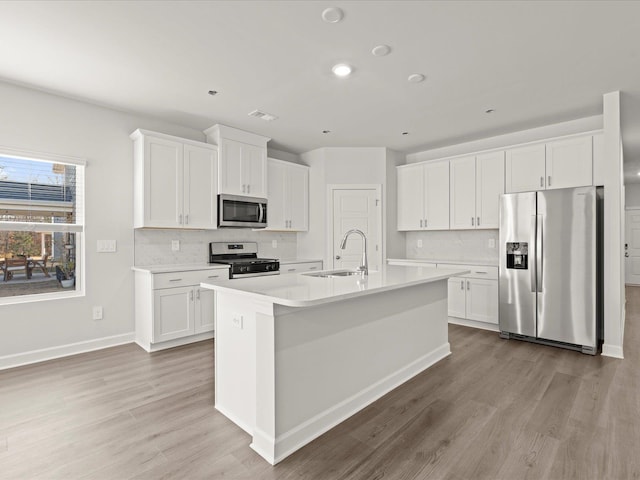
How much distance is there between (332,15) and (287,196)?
3.22 metres

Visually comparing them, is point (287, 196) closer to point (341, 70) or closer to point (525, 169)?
point (341, 70)

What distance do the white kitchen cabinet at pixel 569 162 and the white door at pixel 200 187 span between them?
160 inches

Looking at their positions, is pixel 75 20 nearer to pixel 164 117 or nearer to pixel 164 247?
pixel 164 117

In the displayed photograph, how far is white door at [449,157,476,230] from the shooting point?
4.79m

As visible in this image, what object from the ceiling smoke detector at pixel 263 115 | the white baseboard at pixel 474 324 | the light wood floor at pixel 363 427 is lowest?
the light wood floor at pixel 363 427

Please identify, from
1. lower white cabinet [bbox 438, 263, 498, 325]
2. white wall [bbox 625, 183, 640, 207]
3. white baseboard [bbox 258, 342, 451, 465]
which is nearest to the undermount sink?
white baseboard [bbox 258, 342, 451, 465]

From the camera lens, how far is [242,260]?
459 centimetres

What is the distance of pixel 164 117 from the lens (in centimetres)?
404

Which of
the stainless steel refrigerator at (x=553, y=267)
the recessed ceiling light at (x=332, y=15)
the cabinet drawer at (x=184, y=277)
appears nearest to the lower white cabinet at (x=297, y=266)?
the cabinet drawer at (x=184, y=277)

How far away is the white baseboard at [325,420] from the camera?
1.88 m

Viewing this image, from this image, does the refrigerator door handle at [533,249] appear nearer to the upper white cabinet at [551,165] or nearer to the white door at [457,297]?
the upper white cabinet at [551,165]

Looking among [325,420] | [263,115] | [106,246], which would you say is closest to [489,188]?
[263,115]

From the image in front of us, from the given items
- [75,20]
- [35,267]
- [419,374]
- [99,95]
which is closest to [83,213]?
[35,267]

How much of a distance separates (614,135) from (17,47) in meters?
5.28
